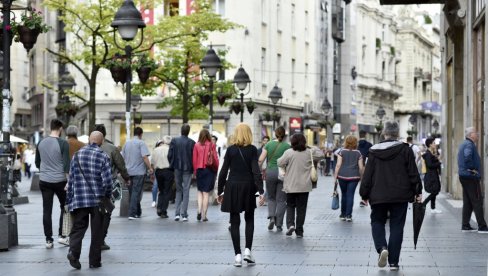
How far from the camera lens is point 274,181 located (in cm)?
1961

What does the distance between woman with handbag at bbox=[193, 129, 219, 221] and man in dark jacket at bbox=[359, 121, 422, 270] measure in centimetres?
868

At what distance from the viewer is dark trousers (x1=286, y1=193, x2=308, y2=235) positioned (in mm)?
17969

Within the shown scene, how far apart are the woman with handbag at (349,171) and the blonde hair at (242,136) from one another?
7.75 metres

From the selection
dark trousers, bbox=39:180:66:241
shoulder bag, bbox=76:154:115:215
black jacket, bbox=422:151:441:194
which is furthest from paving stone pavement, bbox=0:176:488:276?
black jacket, bbox=422:151:441:194

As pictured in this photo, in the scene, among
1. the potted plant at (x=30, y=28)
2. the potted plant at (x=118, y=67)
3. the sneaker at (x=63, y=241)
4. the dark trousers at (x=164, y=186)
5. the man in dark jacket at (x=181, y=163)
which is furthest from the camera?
the potted plant at (x=118, y=67)

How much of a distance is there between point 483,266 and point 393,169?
163cm

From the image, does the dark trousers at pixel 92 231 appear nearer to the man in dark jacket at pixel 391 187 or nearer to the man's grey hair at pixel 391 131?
the man in dark jacket at pixel 391 187

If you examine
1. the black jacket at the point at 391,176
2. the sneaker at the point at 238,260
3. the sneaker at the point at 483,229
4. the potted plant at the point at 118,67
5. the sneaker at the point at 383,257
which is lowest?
the sneaker at the point at 483,229

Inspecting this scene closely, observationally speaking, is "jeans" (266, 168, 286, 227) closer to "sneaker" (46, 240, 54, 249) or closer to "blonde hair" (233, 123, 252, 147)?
"sneaker" (46, 240, 54, 249)

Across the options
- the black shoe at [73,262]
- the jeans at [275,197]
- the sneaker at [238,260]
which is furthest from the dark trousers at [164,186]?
the black shoe at [73,262]

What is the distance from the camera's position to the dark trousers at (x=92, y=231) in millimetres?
13398

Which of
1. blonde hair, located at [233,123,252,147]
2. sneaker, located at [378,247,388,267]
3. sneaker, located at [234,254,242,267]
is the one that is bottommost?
sneaker, located at [234,254,242,267]

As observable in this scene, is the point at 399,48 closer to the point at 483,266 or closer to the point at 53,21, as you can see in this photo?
the point at 53,21

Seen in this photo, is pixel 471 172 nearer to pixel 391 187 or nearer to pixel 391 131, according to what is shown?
pixel 391 131
